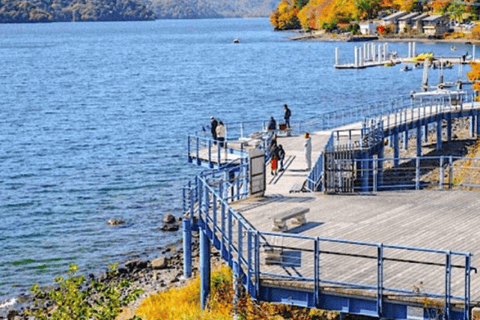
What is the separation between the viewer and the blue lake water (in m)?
37.2

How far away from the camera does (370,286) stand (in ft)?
57.0

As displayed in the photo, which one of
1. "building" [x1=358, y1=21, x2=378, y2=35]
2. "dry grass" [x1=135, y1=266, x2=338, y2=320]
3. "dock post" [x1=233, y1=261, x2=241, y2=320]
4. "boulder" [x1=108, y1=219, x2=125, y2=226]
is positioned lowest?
"boulder" [x1=108, y1=219, x2=125, y2=226]

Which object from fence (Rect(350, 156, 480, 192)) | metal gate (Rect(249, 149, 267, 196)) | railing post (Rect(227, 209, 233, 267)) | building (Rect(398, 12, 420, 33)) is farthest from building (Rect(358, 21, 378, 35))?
railing post (Rect(227, 209, 233, 267))

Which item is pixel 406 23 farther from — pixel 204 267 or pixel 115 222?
pixel 204 267

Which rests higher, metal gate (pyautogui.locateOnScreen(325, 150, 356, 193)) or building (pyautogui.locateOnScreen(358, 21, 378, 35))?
building (pyautogui.locateOnScreen(358, 21, 378, 35))

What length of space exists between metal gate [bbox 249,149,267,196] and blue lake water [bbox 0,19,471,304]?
421 inches

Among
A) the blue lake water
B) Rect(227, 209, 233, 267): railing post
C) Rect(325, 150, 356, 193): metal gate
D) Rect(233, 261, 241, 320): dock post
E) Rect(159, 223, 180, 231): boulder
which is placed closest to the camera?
Rect(233, 261, 241, 320): dock post

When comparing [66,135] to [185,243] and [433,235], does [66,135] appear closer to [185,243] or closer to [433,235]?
[185,243]

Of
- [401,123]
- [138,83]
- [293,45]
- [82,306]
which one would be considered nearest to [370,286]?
[82,306]

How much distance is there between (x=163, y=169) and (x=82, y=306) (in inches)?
1374

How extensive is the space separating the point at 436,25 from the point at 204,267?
160 meters

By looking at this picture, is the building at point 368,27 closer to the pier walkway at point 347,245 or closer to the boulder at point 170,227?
the boulder at point 170,227

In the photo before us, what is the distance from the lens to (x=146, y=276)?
3159 cm

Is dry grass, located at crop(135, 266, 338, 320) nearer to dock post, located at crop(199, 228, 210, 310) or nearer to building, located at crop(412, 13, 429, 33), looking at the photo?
dock post, located at crop(199, 228, 210, 310)
